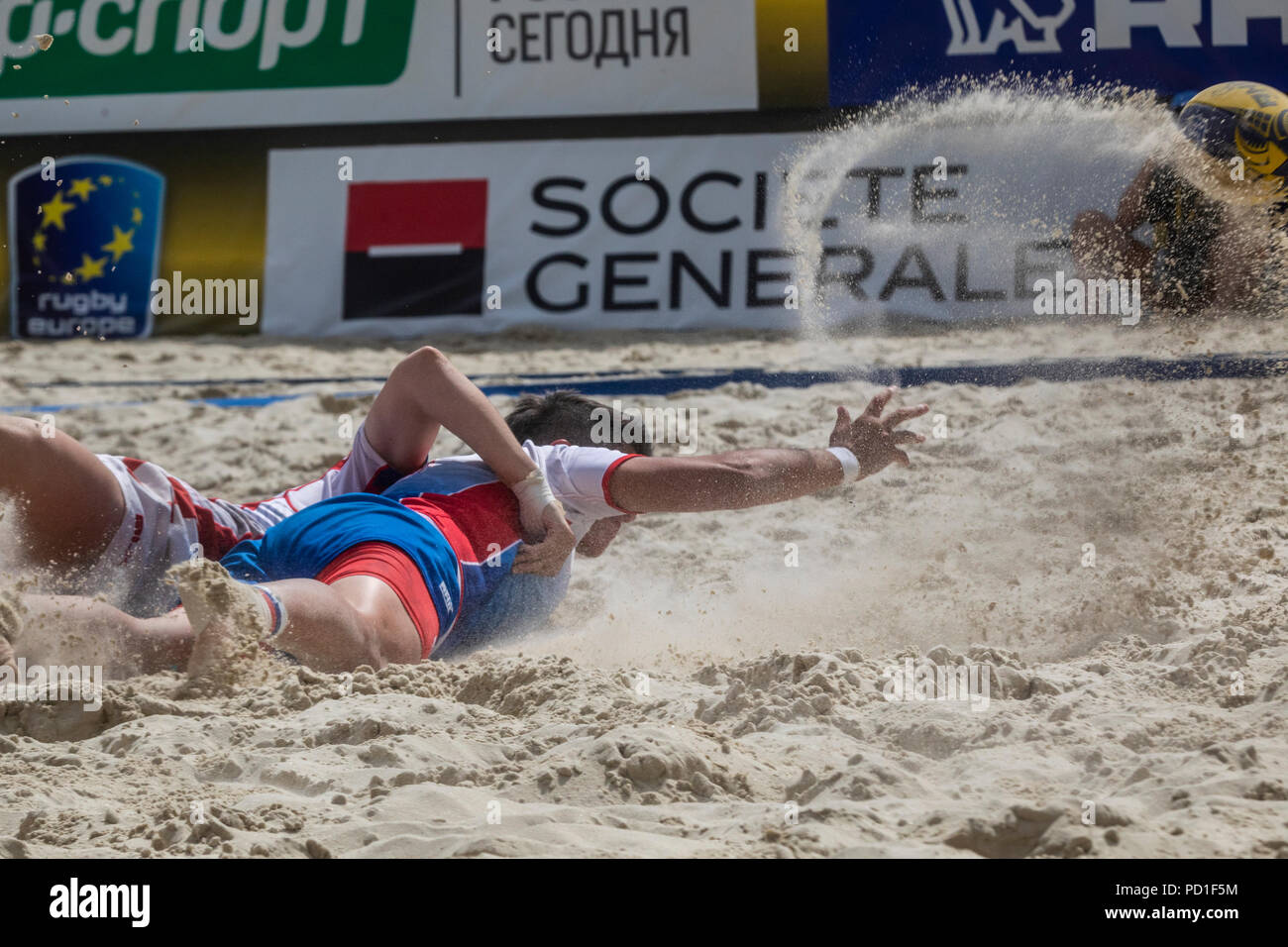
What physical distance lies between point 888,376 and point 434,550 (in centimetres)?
292

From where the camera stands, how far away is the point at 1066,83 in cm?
618

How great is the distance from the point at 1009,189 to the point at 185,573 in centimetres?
486

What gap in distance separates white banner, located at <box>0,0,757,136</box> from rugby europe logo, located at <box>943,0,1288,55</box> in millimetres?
1117

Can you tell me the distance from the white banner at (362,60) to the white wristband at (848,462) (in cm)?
384

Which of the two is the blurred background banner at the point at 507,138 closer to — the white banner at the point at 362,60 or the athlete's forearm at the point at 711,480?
the white banner at the point at 362,60

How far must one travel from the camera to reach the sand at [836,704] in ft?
5.74

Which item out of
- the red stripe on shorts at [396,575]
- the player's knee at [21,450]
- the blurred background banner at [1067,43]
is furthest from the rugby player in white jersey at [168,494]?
the blurred background banner at [1067,43]

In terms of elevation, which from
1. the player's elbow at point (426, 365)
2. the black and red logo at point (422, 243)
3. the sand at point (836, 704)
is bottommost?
the sand at point (836, 704)

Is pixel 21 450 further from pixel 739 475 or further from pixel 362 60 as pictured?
pixel 362 60

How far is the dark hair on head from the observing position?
3.38m

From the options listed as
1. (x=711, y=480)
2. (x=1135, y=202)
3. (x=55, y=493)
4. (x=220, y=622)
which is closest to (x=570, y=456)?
(x=711, y=480)

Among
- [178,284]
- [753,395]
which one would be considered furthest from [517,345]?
[178,284]

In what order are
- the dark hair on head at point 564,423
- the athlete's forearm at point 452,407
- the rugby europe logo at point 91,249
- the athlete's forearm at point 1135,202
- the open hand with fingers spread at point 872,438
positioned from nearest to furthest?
the athlete's forearm at point 452,407
the open hand with fingers spread at point 872,438
the dark hair on head at point 564,423
the athlete's forearm at point 1135,202
the rugby europe logo at point 91,249

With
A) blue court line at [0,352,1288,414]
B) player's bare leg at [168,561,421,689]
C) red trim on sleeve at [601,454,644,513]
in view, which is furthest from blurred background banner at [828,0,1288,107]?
player's bare leg at [168,561,421,689]
